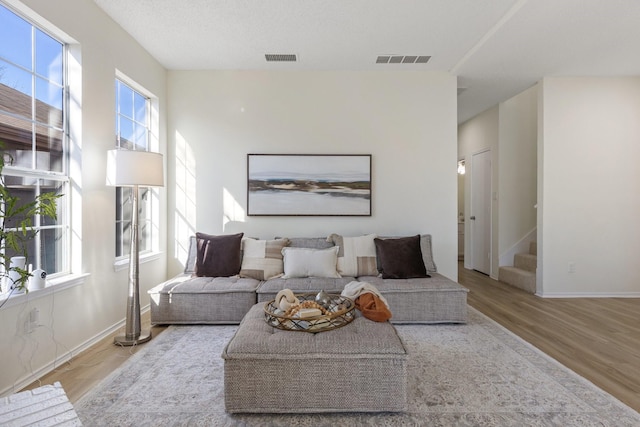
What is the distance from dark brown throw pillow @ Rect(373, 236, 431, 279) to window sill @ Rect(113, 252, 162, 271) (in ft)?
8.36

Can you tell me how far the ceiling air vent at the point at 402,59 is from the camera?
3930mm

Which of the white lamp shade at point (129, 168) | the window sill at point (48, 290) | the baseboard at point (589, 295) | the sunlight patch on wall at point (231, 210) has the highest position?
the white lamp shade at point (129, 168)

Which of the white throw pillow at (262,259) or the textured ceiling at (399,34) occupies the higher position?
the textured ceiling at (399,34)

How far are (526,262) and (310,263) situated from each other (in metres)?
3.38

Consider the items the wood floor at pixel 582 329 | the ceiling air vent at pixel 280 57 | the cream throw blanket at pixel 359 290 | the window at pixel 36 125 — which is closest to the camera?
the window at pixel 36 125

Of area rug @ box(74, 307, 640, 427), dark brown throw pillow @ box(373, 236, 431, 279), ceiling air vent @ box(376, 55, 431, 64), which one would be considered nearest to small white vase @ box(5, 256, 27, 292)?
area rug @ box(74, 307, 640, 427)

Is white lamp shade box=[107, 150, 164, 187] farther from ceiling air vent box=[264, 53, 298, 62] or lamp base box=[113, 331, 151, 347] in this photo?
ceiling air vent box=[264, 53, 298, 62]

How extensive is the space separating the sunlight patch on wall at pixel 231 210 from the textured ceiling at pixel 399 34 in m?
1.58

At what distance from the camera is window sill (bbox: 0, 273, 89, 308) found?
2088mm

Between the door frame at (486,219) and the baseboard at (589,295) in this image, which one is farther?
the door frame at (486,219)

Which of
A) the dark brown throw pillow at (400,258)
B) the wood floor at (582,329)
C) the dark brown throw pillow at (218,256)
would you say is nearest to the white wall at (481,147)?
the wood floor at (582,329)

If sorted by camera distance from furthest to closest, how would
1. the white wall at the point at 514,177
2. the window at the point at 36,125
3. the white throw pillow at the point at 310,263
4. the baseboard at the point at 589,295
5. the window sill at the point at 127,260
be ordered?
the white wall at the point at 514,177 < the baseboard at the point at 589,295 < the white throw pillow at the point at 310,263 < the window sill at the point at 127,260 < the window at the point at 36,125

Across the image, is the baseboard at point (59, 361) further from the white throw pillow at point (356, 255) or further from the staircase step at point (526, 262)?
the staircase step at point (526, 262)

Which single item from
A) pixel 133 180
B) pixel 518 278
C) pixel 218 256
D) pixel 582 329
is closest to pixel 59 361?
pixel 133 180
